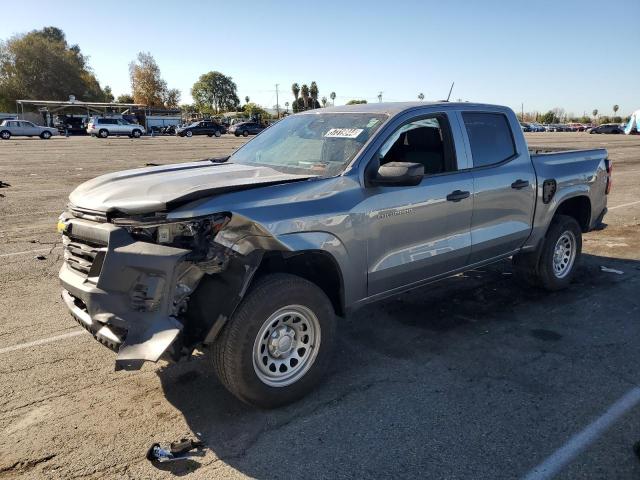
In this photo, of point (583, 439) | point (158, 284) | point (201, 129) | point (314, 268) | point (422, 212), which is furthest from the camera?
point (201, 129)

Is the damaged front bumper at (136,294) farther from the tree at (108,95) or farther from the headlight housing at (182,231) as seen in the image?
the tree at (108,95)

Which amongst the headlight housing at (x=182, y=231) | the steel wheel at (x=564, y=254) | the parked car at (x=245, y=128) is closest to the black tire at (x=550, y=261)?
the steel wheel at (x=564, y=254)

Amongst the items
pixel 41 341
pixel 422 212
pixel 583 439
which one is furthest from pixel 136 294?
pixel 583 439

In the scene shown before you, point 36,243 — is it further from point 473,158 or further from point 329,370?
point 473,158

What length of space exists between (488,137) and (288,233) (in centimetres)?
265

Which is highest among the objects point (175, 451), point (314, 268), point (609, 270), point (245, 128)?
point (245, 128)

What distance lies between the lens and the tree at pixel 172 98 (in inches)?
4284

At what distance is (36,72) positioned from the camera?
84375 millimetres

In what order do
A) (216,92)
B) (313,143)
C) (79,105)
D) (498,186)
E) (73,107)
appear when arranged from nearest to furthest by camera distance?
(313,143)
(498,186)
(79,105)
(73,107)
(216,92)

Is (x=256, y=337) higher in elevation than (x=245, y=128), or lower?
lower

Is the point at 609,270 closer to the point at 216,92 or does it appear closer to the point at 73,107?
the point at 73,107

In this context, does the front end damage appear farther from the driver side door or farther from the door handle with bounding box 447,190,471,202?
the door handle with bounding box 447,190,471,202

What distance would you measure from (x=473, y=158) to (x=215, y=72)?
151 metres

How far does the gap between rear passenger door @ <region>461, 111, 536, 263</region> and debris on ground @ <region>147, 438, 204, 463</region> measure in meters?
2.93
